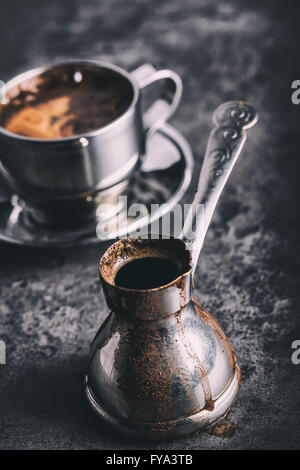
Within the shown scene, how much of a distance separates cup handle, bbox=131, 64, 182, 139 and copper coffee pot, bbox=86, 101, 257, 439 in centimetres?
39

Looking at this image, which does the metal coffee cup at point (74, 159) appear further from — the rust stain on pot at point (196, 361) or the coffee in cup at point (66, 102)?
the rust stain on pot at point (196, 361)

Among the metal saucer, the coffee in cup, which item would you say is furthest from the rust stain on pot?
the coffee in cup

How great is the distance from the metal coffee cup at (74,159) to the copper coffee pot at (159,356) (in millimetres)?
242

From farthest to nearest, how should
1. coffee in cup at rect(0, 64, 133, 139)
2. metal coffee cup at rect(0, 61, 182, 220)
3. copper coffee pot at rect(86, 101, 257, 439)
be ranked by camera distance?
coffee in cup at rect(0, 64, 133, 139)
metal coffee cup at rect(0, 61, 182, 220)
copper coffee pot at rect(86, 101, 257, 439)

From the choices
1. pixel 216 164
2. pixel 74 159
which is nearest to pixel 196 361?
pixel 216 164

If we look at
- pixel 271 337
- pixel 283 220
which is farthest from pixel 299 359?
pixel 283 220

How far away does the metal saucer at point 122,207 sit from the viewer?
0.93m

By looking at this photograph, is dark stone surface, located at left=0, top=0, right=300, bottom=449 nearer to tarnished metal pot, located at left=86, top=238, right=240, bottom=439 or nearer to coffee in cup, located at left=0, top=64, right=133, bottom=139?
tarnished metal pot, located at left=86, top=238, right=240, bottom=439

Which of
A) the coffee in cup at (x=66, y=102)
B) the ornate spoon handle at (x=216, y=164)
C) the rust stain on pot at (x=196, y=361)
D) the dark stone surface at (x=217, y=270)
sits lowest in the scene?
the dark stone surface at (x=217, y=270)

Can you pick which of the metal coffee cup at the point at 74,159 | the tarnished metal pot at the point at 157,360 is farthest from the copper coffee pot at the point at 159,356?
the metal coffee cup at the point at 74,159

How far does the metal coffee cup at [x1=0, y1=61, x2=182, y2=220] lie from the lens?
86 cm

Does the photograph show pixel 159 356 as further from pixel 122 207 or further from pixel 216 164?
pixel 122 207

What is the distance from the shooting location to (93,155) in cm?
87

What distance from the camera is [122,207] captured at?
1.00 metres
